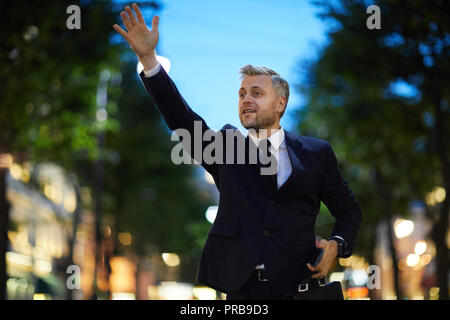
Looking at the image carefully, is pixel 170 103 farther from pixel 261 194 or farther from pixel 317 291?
pixel 317 291

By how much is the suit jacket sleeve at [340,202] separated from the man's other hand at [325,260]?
18 cm

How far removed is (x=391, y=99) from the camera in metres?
20.4

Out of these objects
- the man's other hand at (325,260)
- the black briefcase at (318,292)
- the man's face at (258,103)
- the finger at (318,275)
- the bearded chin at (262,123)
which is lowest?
the black briefcase at (318,292)

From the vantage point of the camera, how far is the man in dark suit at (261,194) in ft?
10.0

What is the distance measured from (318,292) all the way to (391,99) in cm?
1821

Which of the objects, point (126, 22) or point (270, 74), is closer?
point (126, 22)

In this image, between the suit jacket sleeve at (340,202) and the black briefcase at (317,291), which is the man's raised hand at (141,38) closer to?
the suit jacket sleeve at (340,202)

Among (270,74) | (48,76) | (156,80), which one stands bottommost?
(156,80)

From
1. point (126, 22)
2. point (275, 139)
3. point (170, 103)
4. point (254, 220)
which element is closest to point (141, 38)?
point (126, 22)

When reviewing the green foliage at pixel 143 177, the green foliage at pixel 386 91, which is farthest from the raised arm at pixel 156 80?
the green foliage at pixel 143 177

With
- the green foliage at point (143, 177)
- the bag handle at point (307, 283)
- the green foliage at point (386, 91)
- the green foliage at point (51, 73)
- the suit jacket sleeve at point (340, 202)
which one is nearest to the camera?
the bag handle at point (307, 283)

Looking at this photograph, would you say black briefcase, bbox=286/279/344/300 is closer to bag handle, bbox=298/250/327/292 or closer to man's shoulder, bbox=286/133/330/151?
bag handle, bbox=298/250/327/292
